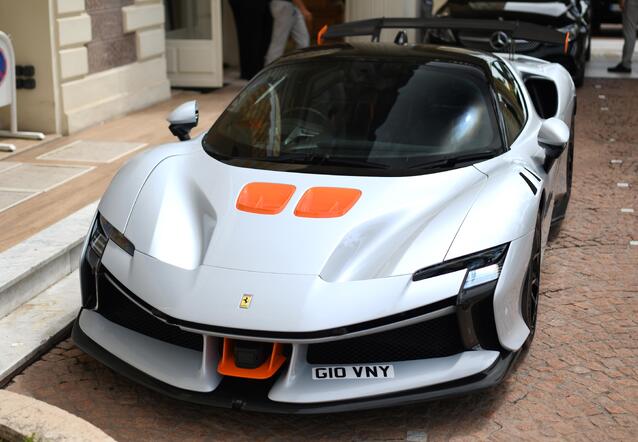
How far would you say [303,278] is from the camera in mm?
3807

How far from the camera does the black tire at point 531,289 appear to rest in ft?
13.8

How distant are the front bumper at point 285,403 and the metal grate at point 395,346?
15cm

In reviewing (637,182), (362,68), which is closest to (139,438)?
(362,68)

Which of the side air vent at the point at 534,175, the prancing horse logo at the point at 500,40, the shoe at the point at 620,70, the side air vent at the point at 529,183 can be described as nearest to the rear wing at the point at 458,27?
the prancing horse logo at the point at 500,40

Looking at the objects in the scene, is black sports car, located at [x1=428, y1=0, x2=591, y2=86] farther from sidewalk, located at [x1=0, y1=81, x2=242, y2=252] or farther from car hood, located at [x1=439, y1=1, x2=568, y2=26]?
sidewalk, located at [x1=0, y1=81, x2=242, y2=252]

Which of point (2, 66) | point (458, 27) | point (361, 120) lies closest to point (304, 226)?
point (361, 120)

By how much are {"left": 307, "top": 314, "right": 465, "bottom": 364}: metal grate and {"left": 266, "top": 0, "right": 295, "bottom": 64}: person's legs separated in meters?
9.42

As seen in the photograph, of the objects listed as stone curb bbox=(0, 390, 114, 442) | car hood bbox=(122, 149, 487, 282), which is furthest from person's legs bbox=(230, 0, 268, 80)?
stone curb bbox=(0, 390, 114, 442)

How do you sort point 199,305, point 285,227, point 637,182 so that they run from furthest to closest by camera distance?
point 637,182 < point 285,227 < point 199,305

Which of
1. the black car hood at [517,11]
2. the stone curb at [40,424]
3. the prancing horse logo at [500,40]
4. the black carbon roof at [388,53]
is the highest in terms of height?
the black carbon roof at [388,53]

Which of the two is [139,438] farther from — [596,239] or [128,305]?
[596,239]

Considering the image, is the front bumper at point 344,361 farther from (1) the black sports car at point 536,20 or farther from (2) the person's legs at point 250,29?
(2) the person's legs at point 250,29

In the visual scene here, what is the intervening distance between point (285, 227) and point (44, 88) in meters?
5.63

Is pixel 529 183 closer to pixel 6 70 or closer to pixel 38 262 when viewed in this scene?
pixel 38 262
